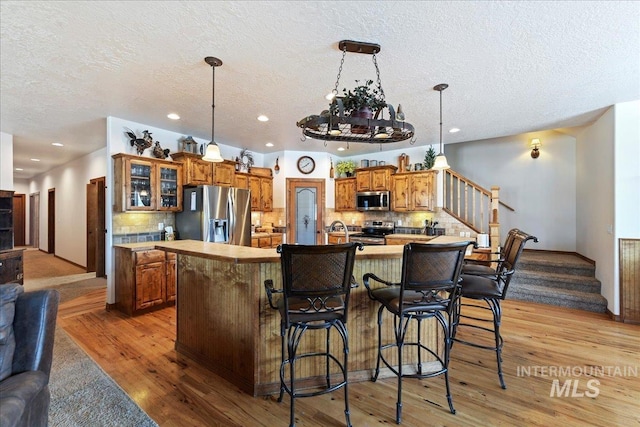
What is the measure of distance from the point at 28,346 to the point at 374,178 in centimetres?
561

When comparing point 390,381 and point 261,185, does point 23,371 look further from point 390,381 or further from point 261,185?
point 261,185

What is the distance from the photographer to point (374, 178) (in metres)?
6.17

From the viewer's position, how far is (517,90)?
3203 mm

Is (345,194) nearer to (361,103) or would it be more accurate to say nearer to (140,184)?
(140,184)

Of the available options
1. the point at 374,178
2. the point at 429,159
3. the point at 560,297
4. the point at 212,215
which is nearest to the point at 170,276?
the point at 212,215

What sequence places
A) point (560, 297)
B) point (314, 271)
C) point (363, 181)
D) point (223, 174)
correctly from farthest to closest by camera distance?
point (363, 181) → point (223, 174) → point (560, 297) → point (314, 271)

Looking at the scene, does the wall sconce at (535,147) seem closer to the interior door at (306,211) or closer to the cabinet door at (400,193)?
the cabinet door at (400,193)

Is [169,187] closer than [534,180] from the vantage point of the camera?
Yes

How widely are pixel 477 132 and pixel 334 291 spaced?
14.9ft

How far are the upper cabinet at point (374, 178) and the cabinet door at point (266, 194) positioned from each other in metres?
1.99

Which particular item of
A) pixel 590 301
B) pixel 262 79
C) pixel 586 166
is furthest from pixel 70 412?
pixel 586 166

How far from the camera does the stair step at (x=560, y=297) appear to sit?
156 inches

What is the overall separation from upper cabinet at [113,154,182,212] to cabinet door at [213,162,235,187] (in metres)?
0.62

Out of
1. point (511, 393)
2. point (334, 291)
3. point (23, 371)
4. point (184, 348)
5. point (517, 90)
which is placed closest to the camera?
point (23, 371)
